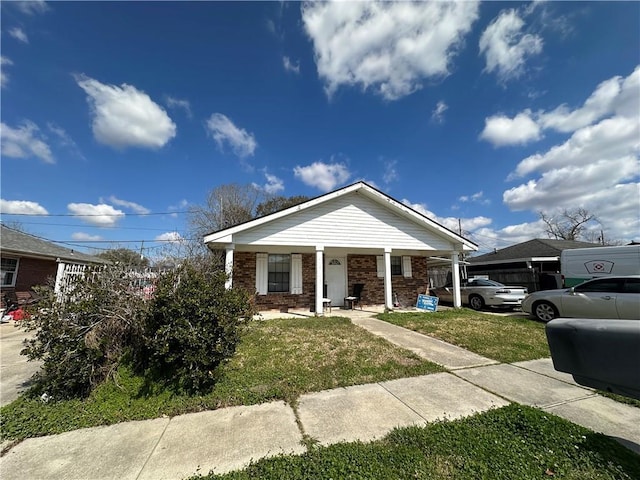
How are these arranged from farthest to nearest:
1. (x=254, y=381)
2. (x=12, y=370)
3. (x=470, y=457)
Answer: (x=12, y=370), (x=254, y=381), (x=470, y=457)

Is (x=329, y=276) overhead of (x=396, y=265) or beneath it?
beneath

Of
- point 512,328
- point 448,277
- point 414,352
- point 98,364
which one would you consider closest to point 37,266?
point 98,364

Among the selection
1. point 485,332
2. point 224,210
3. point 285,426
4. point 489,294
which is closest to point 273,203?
point 224,210

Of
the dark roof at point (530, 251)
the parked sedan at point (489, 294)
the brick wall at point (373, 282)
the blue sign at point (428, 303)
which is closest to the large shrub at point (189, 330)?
the brick wall at point (373, 282)

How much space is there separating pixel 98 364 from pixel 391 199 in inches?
381

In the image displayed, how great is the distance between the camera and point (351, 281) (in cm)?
1239

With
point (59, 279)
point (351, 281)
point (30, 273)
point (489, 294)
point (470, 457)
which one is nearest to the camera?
point (470, 457)

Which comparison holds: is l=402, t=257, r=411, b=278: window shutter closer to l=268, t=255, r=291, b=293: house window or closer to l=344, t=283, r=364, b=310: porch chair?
l=344, t=283, r=364, b=310: porch chair

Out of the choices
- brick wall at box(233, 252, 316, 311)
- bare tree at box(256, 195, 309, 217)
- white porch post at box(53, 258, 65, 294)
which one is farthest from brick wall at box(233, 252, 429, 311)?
bare tree at box(256, 195, 309, 217)

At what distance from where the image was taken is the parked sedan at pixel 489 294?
11.7 metres

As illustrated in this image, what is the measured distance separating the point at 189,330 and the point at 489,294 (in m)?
12.7

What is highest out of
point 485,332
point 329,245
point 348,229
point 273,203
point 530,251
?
point 273,203

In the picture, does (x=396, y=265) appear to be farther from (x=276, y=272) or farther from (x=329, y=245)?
(x=276, y=272)

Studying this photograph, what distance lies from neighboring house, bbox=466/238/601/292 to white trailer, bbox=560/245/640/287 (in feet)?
4.83
